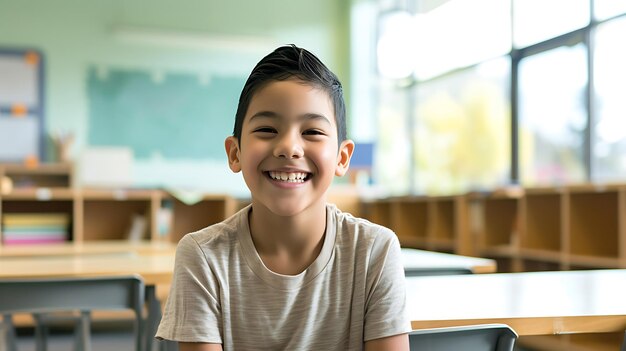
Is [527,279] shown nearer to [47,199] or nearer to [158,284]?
[158,284]

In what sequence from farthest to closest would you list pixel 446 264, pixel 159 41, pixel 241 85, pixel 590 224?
pixel 241 85 < pixel 159 41 < pixel 590 224 < pixel 446 264

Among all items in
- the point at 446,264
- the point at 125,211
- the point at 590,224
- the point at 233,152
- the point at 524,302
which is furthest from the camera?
the point at 125,211

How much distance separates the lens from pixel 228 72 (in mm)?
8172

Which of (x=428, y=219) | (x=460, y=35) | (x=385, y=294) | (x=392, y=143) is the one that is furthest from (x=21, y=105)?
(x=385, y=294)

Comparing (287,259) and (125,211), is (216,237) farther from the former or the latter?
(125,211)

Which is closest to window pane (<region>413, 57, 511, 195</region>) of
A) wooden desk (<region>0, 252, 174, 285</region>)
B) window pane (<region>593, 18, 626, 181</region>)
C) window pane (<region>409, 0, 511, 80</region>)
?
window pane (<region>409, 0, 511, 80</region>)

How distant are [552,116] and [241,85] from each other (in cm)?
377

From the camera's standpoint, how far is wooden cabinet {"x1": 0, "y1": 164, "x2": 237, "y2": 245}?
5.20 m

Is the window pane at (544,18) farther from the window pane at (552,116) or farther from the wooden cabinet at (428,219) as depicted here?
the wooden cabinet at (428,219)

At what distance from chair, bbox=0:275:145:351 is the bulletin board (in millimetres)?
5805

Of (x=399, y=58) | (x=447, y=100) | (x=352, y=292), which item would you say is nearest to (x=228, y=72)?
(x=399, y=58)

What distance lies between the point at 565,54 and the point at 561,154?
2.30 ft

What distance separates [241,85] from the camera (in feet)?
25.9

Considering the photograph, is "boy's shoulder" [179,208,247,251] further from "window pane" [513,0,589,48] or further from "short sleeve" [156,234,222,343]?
"window pane" [513,0,589,48]
